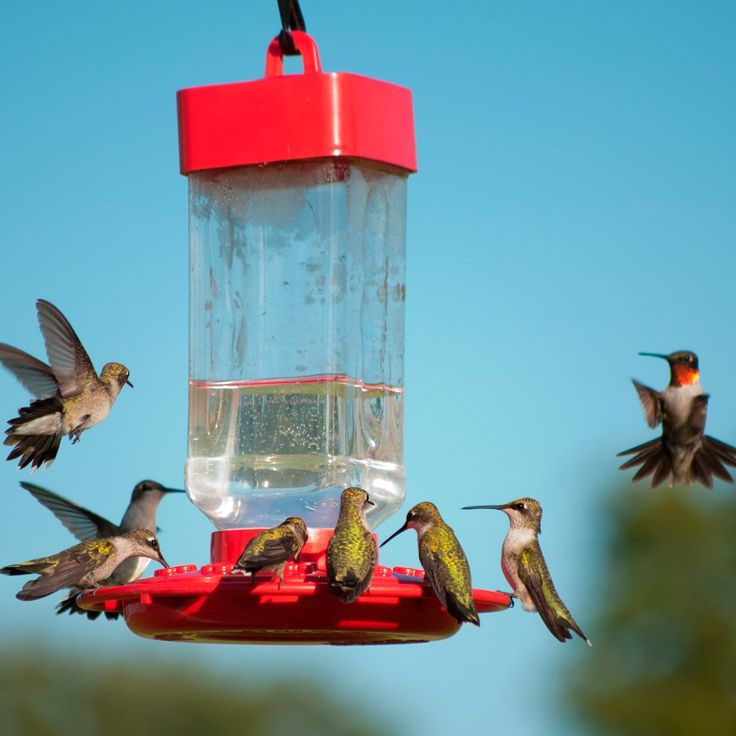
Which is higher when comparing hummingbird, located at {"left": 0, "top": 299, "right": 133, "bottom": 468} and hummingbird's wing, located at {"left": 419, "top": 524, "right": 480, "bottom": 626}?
hummingbird, located at {"left": 0, "top": 299, "right": 133, "bottom": 468}

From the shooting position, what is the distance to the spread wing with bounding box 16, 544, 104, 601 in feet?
24.1

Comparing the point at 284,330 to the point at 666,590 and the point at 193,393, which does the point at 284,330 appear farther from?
the point at 666,590

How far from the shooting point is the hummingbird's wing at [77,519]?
405 inches

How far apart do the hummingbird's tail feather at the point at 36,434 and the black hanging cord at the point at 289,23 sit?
2276 mm

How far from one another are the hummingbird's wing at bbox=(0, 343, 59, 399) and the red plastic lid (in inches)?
67.6

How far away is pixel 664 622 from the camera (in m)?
37.0

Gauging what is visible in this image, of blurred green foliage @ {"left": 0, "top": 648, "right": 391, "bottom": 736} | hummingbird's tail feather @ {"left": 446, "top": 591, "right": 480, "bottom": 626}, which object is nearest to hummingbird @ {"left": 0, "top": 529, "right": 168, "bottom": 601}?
hummingbird's tail feather @ {"left": 446, "top": 591, "right": 480, "bottom": 626}

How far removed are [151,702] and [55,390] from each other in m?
31.9

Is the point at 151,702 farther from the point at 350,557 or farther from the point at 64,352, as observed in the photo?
the point at 350,557

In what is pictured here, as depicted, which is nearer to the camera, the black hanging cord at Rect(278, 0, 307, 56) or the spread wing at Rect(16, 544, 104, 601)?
the black hanging cord at Rect(278, 0, 307, 56)

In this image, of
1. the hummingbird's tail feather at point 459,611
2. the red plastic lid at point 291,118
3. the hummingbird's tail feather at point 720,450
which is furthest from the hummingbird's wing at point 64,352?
the hummingbird's tail feather at point 720,450

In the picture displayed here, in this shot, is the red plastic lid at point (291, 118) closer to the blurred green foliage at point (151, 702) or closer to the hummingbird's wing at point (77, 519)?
the hummingbird's wing at point (77, 519)

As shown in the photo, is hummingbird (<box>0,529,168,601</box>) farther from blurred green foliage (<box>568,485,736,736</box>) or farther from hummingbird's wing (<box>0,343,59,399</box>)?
blurred green foliage (<box>568,485,736,736</box>)

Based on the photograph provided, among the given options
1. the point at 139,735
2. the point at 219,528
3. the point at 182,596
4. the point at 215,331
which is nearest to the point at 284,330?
the point at 215,331
